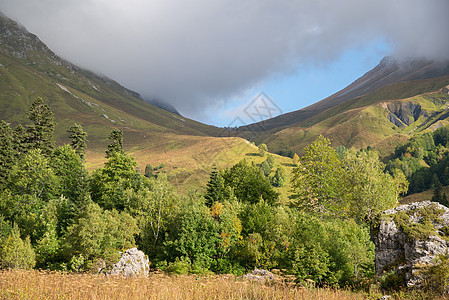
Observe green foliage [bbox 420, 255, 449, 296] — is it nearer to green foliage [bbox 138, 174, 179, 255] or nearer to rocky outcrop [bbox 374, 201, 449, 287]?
rocky outcrop [bbox 374, 201, 449, 287]

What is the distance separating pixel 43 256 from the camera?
125 ft

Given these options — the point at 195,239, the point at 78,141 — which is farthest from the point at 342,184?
the point at 78,141

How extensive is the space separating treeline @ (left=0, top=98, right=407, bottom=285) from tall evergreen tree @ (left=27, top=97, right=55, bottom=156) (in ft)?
0.68

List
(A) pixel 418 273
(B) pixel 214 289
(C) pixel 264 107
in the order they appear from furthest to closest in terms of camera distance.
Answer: (C) pixel 264 107 < (A) pixel 418 273 < (B) pixel 214 289

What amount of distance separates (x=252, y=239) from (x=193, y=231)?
8.47 meters

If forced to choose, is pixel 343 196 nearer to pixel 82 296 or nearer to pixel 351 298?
pixel 351 298

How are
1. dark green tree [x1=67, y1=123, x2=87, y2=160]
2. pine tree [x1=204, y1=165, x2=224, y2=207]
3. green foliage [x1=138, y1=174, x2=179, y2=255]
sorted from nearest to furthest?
green foliage [x1=138, y1=174, x2=179, y2=255] → pine tree [x1=204, y1=165, x2=224, y2=207] → dark green tree [x1=67, y1=123, x2=87, y2=160]

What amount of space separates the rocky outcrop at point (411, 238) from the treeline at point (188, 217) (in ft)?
32.3

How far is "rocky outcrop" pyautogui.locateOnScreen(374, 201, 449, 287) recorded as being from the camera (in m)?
12.4

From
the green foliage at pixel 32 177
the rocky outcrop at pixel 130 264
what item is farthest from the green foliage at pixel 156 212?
the green foliage at pixel 32 177

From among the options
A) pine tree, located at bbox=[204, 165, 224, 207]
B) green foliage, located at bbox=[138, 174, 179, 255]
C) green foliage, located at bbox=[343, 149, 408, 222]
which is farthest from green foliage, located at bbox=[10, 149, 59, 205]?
green foliage, located at bbox=[343, 149, 408, 222]

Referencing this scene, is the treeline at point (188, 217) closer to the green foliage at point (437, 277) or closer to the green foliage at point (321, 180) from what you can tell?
the green foliage at point (321, 180)

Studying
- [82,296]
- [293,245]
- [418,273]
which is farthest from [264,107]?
[82,296]

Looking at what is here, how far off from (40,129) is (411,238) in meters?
64.0
